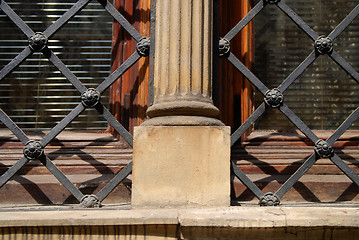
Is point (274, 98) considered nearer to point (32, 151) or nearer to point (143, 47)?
point (143, 47)

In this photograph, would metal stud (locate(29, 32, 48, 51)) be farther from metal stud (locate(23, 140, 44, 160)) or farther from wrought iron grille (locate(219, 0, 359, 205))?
wrought iron grille (locate(219, 0, 359, 205))

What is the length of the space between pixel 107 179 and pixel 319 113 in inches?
63.8

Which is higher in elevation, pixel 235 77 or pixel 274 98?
pixel 235 77

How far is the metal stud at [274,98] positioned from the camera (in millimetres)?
2662

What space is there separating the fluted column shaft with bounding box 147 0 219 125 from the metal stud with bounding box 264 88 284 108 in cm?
37

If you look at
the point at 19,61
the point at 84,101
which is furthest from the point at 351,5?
the point at 19,61

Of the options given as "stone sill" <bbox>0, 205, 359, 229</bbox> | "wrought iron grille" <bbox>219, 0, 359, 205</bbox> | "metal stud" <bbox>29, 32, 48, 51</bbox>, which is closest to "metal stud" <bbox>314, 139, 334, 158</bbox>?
"wrought iron grille" <bbox>219, 0, 359, 205</bbox>

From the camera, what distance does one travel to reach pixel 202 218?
2180 mm

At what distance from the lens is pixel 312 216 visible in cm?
220

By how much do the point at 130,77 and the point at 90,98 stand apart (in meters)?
0.62

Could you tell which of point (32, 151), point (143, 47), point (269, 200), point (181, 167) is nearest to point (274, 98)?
point (269, 200)

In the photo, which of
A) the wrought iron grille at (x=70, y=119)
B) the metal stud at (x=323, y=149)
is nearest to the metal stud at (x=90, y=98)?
the wrought iron grille at (x=70, y=119)

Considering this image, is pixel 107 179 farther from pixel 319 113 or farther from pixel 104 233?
pixel 319 113

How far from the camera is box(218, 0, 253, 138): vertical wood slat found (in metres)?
3.17
